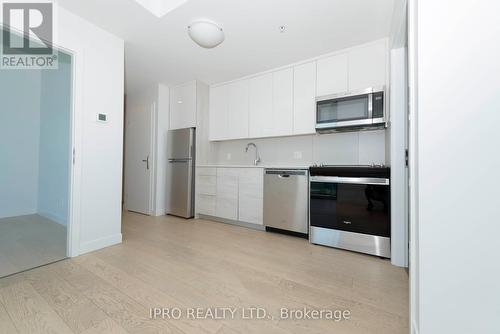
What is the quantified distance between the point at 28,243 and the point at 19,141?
2134 millimetres

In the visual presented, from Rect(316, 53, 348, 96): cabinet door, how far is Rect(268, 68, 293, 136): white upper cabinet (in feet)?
1.30

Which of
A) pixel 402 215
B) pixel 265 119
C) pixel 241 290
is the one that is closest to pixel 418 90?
pixel 402 215

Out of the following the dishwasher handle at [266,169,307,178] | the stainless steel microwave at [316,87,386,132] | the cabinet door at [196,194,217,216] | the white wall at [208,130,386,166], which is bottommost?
the cabinet door at [196,194,217,216]

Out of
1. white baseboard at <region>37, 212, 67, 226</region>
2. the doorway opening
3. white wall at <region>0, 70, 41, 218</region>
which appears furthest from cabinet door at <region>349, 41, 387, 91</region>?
white wall at <region>0, 70, 41, 218</region>

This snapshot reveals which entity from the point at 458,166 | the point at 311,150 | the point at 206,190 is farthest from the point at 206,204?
the point at 458,166

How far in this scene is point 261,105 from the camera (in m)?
3.02

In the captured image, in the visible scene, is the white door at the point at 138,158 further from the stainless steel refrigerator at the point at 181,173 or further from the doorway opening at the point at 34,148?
the doorway opening at the point at 34,148

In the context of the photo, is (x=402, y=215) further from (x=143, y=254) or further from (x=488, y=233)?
(x=143, y=254)

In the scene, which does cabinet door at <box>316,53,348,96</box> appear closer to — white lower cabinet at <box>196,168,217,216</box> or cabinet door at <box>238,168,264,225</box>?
cabinet door at <box>238,168,264,225</box>

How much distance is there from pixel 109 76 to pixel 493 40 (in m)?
2.76

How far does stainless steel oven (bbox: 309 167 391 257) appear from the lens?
1869 mm

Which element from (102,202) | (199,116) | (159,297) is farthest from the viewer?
(199,116)

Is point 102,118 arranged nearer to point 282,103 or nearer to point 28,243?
point 28,243

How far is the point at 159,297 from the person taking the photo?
1267 millimetres
